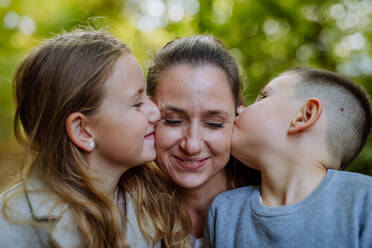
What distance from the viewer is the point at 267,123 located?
6.32 feet

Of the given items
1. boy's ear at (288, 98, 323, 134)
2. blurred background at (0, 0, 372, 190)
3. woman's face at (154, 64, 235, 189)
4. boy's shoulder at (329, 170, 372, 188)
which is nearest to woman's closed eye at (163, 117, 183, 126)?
woman's face at (154, 64, 235, 189)

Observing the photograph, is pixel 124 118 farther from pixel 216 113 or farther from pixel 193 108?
pixel 216 113

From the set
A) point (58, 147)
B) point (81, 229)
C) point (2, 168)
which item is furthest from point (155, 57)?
point (2, 168)

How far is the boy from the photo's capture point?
1.58 meters

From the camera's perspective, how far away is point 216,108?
199 centimetres

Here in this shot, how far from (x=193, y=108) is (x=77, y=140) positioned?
2.28 ft

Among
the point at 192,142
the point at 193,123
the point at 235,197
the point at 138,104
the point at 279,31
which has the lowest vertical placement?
the point at 235,197

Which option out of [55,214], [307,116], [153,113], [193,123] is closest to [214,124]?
[193,123]

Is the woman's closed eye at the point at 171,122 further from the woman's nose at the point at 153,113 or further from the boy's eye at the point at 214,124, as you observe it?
the boy's eye at the point at 214,124

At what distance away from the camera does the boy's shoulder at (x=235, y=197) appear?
6.51 feet

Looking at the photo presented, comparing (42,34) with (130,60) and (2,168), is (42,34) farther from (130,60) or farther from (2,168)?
(130,60)

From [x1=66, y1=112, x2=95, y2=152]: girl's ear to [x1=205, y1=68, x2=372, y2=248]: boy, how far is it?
85 cm

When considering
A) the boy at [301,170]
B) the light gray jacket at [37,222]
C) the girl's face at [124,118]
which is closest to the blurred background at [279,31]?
the boy at [301,170]

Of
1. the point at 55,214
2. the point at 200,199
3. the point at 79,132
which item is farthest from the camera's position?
the point at 200,199
